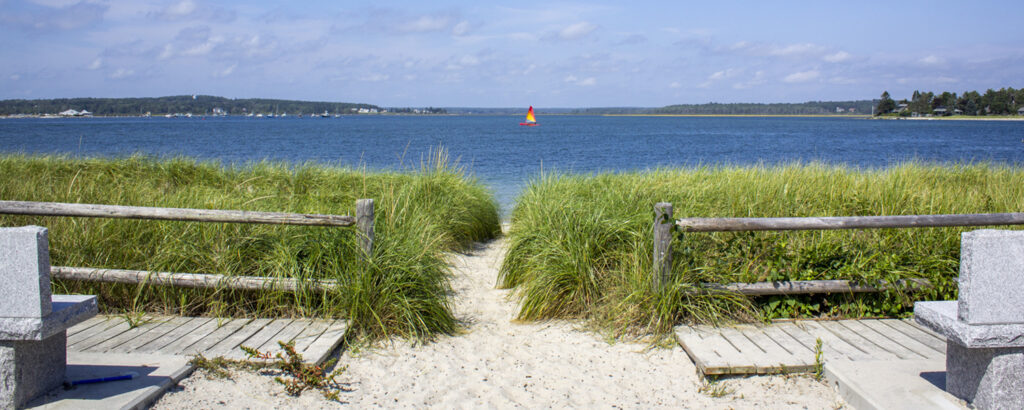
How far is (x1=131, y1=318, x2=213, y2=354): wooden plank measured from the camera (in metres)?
4.45

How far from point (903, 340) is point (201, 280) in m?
5.47

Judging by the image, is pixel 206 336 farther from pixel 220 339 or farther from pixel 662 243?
pixel 662 243

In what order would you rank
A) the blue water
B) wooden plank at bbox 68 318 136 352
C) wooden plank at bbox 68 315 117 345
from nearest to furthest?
1. wooden plank at bbox 68 318 136 352
2. wooden plank at bbox 68 315 117 345
3. the blue water

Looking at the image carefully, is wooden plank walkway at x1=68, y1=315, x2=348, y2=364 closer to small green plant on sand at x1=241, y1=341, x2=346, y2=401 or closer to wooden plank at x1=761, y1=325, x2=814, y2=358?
small green plant on sand at x1=241, y1=341, x2=346, y2=401

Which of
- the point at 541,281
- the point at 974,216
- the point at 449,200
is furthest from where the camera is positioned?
the point at 449,200

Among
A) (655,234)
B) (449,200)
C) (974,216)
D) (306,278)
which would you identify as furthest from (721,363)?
(449,200)

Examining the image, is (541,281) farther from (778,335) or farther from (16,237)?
(16,237)

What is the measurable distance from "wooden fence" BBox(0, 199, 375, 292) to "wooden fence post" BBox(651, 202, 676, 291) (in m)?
2.28

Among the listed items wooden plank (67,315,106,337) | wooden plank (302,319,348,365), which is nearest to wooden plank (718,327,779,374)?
wooden plank (302,319,348,365)

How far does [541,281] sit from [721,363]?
1874mm

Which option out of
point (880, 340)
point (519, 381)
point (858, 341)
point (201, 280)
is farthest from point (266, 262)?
point (880, 340)

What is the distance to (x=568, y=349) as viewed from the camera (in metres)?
4.96

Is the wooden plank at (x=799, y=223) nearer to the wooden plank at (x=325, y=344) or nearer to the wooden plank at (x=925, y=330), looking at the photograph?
the wooden plank at (x=925, y=330)

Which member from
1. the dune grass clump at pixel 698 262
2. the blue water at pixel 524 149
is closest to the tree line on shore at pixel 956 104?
the blue water at pixel 524 149
